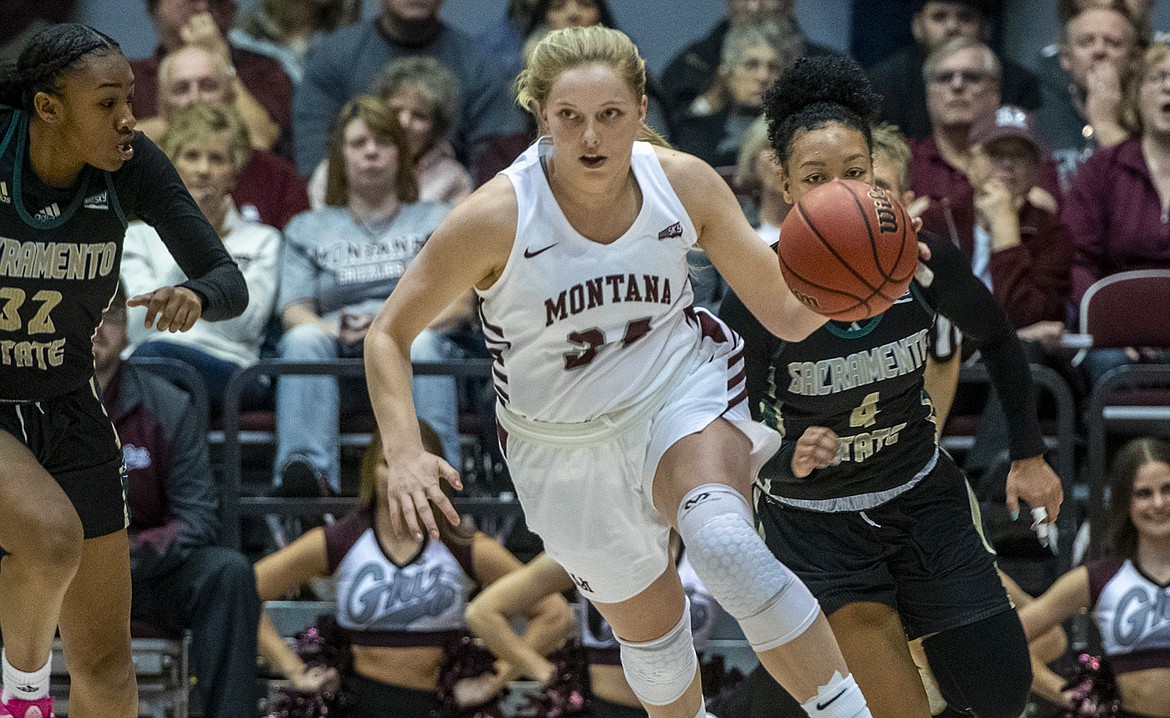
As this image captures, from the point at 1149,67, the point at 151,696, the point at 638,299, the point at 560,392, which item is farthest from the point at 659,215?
the point at 1149,67

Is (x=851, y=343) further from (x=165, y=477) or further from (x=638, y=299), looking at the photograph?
(x=165, y=477)

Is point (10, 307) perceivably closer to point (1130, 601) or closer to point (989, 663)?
point (989, 663)

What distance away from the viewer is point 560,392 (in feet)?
12.1

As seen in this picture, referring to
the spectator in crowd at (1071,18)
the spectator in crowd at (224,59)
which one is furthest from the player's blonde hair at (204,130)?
the spectator in crowd at (1071,18)

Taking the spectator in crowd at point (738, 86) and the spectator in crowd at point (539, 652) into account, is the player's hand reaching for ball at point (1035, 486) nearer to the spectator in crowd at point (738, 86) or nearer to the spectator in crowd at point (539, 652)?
the spectator in crowd at point (539, 652)

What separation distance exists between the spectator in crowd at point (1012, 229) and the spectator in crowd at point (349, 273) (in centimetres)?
202

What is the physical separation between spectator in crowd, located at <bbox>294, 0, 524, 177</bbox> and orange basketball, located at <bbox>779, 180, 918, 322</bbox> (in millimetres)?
4126

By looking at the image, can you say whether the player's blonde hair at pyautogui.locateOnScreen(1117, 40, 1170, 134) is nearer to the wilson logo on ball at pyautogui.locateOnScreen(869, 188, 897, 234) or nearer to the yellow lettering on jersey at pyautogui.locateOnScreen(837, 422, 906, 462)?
the yellow lettering on jersey at pyautogui.locateOnScreen(837, 422, 906, 462)

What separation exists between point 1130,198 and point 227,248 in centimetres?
375

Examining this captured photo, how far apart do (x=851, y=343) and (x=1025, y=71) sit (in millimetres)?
4132

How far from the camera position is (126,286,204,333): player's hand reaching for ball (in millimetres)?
3648

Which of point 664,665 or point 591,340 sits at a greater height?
point 591,340

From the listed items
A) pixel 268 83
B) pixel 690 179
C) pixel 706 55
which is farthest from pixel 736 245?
pixel 268 83

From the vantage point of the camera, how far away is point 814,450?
12.6 feet
